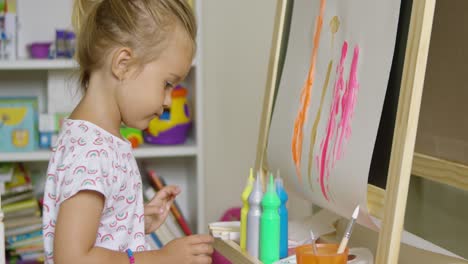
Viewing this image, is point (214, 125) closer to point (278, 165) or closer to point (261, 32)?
point (261, 32)

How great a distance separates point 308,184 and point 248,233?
149 mm

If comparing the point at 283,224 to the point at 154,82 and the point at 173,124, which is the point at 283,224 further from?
the point at 173,124

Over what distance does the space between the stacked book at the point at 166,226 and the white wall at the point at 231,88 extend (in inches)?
9.4

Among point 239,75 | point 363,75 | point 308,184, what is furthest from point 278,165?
point 239,75

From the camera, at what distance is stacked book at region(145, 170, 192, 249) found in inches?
97.8

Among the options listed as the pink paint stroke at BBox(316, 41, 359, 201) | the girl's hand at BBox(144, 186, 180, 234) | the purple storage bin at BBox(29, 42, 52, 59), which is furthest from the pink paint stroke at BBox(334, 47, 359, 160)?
the purple storage bin at BBox(29, 42, 52, 59)

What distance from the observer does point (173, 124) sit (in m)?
2.42

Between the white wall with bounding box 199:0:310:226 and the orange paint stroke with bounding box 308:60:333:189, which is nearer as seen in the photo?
the orange paint stroke with bounding box 308:60:333:189

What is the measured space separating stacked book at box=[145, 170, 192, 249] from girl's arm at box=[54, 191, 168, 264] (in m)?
1.32

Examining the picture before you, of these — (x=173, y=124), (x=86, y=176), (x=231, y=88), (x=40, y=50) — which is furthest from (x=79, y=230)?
(x=231, y=88)

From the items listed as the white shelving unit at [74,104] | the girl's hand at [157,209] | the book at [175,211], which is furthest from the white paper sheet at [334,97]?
the book at [175,211]

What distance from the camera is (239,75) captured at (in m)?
2.69

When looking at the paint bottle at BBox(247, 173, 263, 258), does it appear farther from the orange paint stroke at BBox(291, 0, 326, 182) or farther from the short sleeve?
the short sleeve

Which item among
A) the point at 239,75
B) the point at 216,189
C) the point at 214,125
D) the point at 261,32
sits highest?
the point at 261,32
